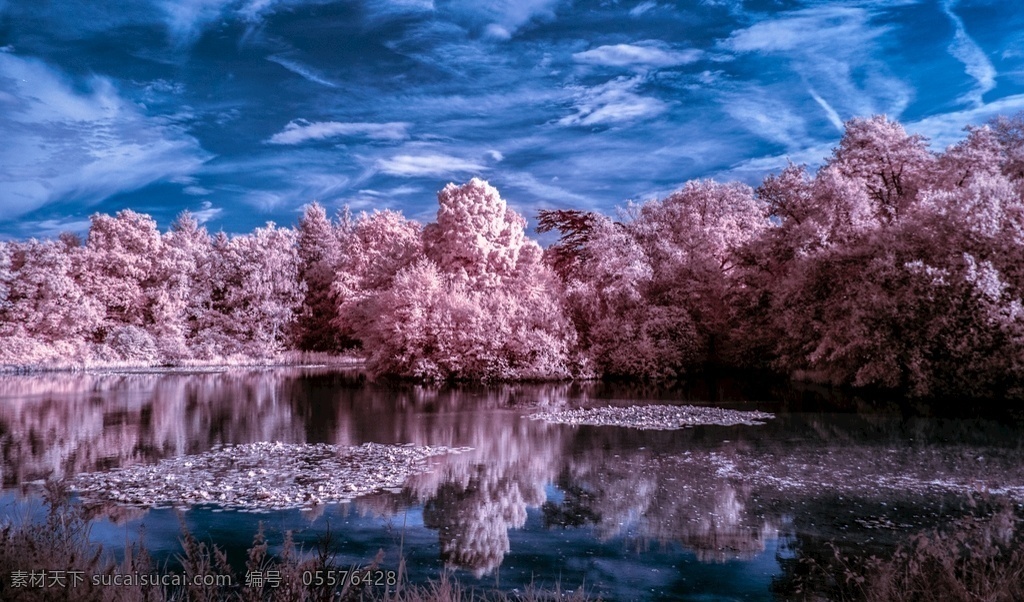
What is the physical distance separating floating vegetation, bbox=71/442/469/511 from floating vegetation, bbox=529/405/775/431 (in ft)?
20.2

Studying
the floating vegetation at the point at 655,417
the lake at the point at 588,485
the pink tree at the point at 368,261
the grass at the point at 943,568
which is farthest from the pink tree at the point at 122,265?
the grass at the point at 943,568

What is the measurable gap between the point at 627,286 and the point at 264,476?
93.9ft

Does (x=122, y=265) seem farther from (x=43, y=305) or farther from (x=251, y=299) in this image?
(x=251, y=299)

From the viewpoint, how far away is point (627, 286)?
39.6 m

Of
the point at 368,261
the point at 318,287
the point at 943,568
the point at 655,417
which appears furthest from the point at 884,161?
the point at 318,287

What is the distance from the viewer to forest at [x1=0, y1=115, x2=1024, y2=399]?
26.2 metres

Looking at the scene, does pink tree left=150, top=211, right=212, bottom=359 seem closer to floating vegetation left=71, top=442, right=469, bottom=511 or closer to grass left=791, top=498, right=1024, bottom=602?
floating vegetation left=71, top=442, right=469, bottom=511

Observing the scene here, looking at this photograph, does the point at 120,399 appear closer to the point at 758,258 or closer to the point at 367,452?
the point at 367,452

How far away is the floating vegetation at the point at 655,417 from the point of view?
21328mm

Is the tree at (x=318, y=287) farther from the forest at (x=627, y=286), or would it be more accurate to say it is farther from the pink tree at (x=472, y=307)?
the pink tree at (x=472, y=307)

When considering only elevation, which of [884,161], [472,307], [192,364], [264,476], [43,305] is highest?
[884,161]

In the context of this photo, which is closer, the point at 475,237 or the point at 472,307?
the point at 472,307

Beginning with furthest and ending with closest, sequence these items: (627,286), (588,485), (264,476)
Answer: (627,286) < (264,476) < (588,485)

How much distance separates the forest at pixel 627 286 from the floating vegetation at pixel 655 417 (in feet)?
29.1
